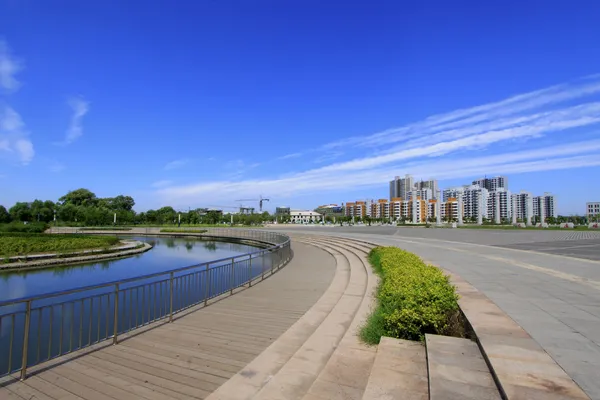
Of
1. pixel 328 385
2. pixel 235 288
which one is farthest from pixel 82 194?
pixel 328 385

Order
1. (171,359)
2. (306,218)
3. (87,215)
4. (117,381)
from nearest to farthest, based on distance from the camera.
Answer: (117,381) → (171,359) → (87,215) → (306,218)

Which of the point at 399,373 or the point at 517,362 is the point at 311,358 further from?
the point at 517,362

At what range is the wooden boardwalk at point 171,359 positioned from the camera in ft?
12.2

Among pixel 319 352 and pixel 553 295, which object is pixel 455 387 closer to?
pixel 319 352

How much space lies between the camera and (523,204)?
117 meters

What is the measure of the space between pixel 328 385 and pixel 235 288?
6105mm

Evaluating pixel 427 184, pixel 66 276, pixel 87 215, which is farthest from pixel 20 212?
pixel 427 184

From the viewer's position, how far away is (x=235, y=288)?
917 cm

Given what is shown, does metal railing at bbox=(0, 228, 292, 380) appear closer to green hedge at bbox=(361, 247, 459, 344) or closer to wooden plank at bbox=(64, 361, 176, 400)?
wooden plank at bbox=(64, 361, 176, 400)

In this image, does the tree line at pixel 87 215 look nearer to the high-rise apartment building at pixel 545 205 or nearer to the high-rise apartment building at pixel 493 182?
the high-rise apartment building at pixel 545 205

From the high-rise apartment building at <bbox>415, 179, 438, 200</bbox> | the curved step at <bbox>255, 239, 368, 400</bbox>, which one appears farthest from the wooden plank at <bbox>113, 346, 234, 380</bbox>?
the high-rise apartment building at <bbox>415, 179, 438, 200</bbox>

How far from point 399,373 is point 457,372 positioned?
0.54 meters

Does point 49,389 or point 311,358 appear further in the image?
point 311,358

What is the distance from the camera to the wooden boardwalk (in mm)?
3705
